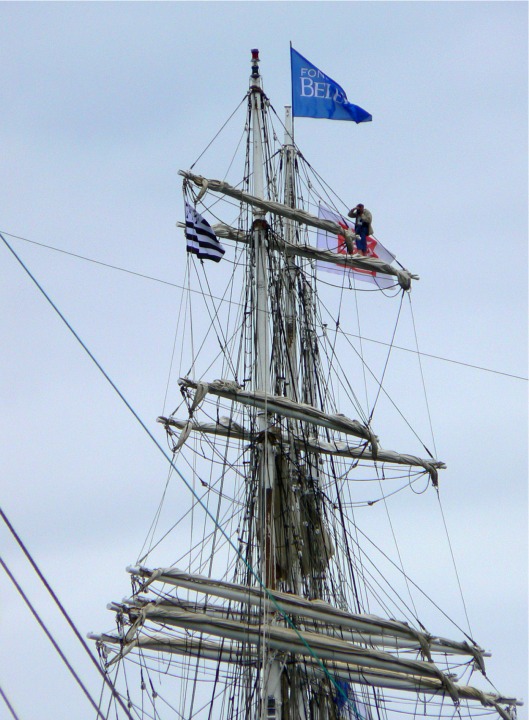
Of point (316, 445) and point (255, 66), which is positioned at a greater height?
point (255, 66)

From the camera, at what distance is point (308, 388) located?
112 feet

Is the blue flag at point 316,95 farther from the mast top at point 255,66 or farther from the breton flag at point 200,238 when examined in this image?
the breton flag at point 200,238

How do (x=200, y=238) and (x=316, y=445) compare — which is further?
(x=316, y=445)

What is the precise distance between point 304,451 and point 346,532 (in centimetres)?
196

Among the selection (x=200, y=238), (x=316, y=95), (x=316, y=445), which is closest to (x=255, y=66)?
(x=316, y=95)

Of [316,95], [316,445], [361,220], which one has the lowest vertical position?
[316,445]

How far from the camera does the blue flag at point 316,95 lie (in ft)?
108

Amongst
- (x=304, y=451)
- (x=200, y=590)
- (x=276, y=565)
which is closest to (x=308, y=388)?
(x=304, y=451)

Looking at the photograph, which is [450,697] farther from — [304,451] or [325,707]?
[304,451]

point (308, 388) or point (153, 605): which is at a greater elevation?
point (308, 388)

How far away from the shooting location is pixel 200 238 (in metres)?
29.7

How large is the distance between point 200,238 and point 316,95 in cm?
528

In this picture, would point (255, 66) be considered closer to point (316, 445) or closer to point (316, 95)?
point (316, 95)

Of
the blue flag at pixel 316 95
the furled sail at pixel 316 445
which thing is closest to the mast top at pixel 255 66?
the blue flag at pixel 316 95
